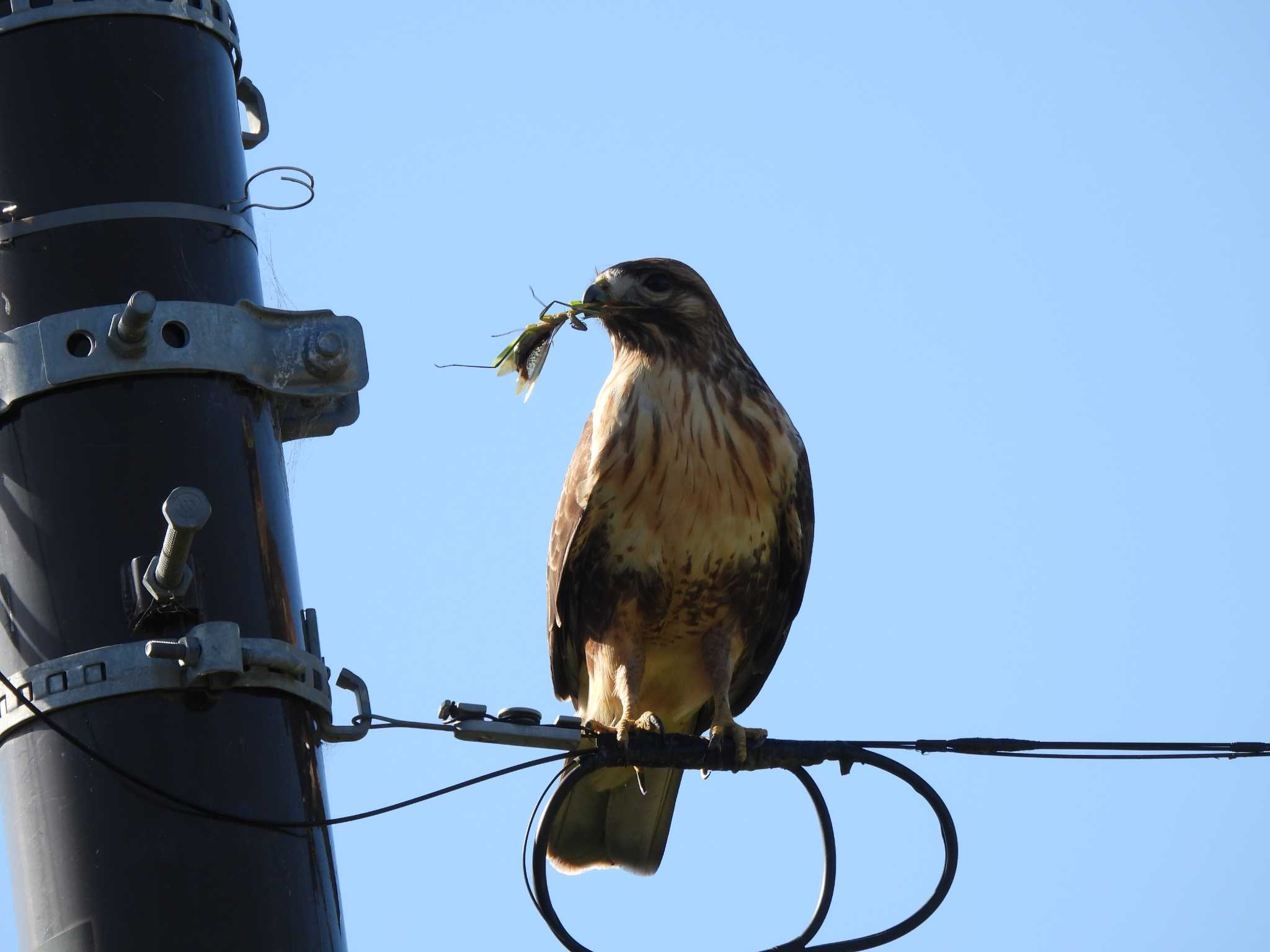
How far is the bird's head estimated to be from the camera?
18.5 ft

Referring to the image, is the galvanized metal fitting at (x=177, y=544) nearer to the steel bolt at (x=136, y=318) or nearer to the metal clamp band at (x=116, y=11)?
the steel bolt at (x=136, y=318)

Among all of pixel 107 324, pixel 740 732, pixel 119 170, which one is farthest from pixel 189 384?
pixel 740 732

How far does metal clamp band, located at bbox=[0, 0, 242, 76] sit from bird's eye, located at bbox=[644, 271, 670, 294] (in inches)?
82.5

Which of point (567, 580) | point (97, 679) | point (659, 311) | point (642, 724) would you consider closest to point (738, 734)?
point (642, 724)

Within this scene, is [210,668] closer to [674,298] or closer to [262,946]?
[262,946]

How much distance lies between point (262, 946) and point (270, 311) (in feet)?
4.07

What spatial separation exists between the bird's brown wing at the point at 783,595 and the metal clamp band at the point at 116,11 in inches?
98.5

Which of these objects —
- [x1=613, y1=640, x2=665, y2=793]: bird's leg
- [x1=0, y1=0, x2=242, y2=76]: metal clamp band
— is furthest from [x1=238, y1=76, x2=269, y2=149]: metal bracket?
[x1=613, y1=640, x2=665, y2=793]: bird's leg

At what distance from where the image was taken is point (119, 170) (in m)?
3.45

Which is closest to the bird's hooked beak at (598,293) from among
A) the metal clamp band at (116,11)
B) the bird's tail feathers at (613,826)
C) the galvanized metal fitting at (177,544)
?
the bird's tail feathers at (613,826)

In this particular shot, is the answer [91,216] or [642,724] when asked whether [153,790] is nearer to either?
[91,216]

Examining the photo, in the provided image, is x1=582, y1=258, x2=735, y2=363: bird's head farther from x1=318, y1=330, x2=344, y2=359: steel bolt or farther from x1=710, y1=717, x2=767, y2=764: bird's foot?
x1=318, y1=330, x2=344, y2=359: steel bolt

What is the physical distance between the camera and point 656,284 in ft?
18.6

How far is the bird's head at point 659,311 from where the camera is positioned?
5.63 m
